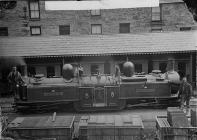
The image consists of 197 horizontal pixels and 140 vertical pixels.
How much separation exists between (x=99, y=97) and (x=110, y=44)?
101 inches

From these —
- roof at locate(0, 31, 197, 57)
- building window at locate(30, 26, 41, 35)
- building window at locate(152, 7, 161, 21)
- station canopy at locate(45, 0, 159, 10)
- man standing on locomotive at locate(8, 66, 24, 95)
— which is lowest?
man standing on locomotive at locate(8, 66, 24, 95)

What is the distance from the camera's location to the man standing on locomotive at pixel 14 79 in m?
14.8

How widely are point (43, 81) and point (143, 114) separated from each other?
4.54 meters

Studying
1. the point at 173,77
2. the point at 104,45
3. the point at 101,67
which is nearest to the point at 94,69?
the point at 101,67

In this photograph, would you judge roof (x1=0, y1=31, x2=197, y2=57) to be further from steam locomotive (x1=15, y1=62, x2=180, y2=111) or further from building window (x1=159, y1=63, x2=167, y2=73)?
steam locomotive (x1=15, y1=62, x2=180, y2=111)

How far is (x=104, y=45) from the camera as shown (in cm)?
1537

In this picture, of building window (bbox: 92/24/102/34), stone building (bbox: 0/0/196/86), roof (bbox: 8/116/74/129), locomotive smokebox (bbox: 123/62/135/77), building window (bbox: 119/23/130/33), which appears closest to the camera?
roof (bbox: 8/116/74/129)

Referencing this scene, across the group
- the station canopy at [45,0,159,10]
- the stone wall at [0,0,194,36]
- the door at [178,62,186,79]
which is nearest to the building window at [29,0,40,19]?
the stone wall at [0,0,194,36]

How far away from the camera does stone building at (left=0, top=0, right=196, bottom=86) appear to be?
48.9 ft

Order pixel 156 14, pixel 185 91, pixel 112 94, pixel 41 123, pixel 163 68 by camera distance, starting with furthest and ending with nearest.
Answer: pixel 163 68 < pixel 156 14 < pixel 112 94 < pixel 185 91 < pixel 41 123

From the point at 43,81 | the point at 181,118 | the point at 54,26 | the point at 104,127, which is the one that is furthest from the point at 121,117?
the point at 54,26

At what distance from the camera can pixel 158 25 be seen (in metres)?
15.2

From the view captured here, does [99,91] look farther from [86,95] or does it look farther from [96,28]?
[96,28]

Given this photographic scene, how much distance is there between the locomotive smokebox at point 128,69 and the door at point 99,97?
1.29 meters
